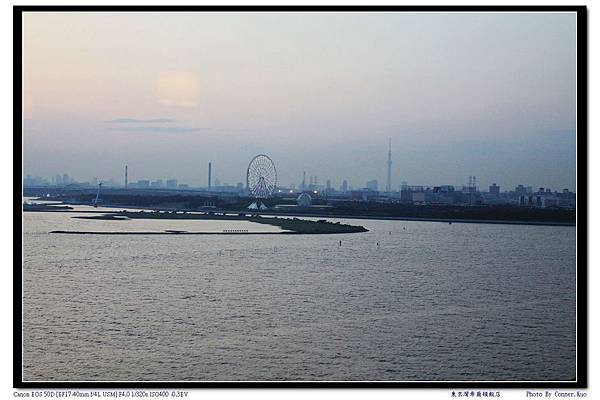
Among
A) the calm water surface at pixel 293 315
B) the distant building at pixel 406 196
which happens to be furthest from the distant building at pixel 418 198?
the calm water surface at pixel 293 315

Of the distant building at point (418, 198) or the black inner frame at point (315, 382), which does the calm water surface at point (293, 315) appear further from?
the distant building at point (418, 198)

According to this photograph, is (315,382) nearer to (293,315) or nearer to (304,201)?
(293,315)

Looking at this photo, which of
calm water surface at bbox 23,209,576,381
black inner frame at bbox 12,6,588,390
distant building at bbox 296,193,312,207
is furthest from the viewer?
distant building at bbox 296,193,312,207

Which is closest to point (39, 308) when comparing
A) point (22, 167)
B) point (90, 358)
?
point (90, 358)

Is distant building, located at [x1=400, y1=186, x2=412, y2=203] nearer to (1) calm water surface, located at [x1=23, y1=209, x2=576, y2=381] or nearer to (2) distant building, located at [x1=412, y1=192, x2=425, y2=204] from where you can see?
(2) distant building, located at [x1=412, y1=192, x2=425, y2=204]

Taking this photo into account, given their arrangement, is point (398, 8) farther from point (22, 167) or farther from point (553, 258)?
point (553, 258)

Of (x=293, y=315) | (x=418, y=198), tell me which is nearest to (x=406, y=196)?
(x=418, y=198)

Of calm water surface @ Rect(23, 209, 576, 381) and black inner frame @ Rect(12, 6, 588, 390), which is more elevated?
black inner frame @ Rect(12, 6, 588, 390)

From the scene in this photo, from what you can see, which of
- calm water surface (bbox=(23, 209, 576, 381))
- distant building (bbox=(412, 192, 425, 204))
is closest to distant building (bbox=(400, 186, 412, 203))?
distant building (bbox=(412, 192, 425, 204))

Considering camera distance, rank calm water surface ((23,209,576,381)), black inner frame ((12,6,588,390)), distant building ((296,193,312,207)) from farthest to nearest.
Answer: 1. distant building ((296,193,312,207))
2. calm water surface ((23,209,576,381))
3. black inner frame ((12,6,588,390))
